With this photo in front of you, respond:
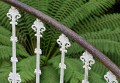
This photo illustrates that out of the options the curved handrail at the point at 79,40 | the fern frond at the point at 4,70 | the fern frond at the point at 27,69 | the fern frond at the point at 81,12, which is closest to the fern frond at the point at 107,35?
the fern frond at the point at 81,12

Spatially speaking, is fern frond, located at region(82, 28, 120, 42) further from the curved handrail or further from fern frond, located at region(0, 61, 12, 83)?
the curved handrail

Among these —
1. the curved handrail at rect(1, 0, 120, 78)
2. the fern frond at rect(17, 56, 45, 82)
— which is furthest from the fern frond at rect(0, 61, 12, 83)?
the curved handrail at rect(1, 0, 120, 78)

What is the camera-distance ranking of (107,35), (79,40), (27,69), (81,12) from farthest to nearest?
(81,12) → (107,35) → (27,69) → (79,40)

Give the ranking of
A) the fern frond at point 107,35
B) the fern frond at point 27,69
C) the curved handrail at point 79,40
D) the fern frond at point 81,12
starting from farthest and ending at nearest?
the fern frond at point 81,12, the fern frond at point 107,35, the fern frond at point 27,69, the curved handrail at point 79,40

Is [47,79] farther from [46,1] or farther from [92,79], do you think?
[46,1]

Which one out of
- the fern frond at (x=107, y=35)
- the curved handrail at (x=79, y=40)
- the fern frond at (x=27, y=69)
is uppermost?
the fern frond at (x=107, y=35)

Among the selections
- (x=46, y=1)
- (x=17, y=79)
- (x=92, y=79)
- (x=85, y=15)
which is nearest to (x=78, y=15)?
(x=85, y=15)

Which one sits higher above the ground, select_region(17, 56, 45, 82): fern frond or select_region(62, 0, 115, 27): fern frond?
select_region(62, 0, 115, 27): fern frond

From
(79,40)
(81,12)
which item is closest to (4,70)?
(79,40)

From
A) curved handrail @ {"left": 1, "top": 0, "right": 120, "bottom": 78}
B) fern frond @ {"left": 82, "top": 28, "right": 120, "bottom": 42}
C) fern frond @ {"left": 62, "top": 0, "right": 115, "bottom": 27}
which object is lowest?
curved handrail @ {"left": 1, "top": 0, "right": 120, "bottom": 78}

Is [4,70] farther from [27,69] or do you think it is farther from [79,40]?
[79,40]

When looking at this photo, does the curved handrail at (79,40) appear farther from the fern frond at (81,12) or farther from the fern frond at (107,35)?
the fern frond at (81,12)

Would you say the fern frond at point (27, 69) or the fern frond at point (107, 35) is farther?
the fern frond at point (107, 35)

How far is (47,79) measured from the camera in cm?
375
